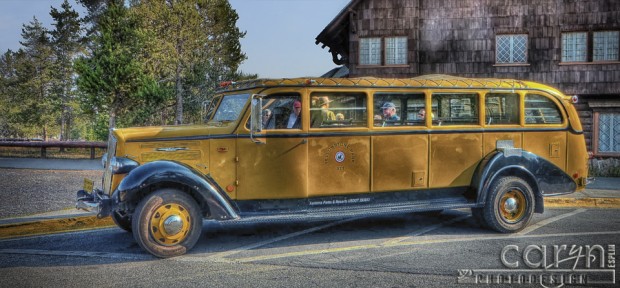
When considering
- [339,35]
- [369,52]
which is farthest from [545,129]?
[339,35]

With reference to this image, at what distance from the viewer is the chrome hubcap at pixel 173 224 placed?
6.06 m

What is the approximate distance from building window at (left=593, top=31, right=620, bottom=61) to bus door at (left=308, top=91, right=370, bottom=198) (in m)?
14.2

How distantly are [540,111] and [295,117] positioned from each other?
13.0 feet

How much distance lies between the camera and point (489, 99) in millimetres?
7707

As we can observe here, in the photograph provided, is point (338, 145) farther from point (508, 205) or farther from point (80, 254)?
point (80, 254)

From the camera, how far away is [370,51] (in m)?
18.8

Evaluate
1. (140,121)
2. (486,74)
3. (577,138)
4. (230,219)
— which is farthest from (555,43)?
(140,121)

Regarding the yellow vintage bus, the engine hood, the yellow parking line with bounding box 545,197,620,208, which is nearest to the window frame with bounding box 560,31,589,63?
the yellow parking line with bounding box 545,197,620,208

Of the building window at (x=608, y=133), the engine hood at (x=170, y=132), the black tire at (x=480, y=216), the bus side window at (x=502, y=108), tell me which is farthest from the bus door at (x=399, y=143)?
the building window at (x=608, y=133)

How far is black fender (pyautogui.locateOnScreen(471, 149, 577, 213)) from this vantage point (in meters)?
7.41

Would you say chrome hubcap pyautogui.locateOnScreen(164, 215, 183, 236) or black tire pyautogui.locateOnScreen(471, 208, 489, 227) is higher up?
chrome hubcap pyautogui.locateOnScreen(164, 215, 183, 236)

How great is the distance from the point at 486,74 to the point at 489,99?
11.1 meters

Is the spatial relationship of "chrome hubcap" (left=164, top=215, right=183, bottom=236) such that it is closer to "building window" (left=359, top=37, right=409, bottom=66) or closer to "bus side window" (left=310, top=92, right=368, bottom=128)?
"bus side window" (left=310, top=92, right=368, bottom=128)

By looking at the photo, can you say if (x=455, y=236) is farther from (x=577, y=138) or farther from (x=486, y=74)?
(x=486, y=74)
